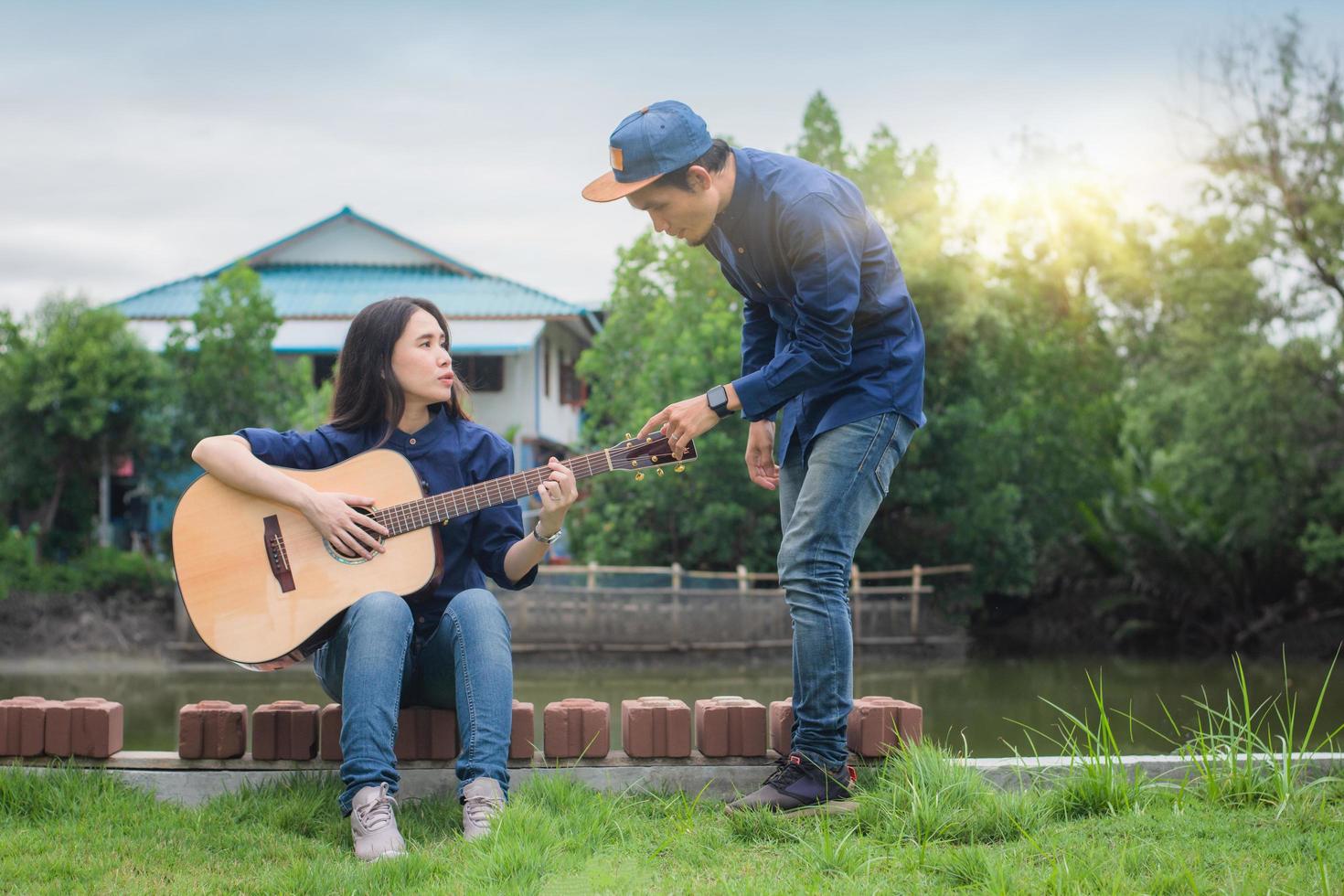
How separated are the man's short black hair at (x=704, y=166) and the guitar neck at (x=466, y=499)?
761 millimetres

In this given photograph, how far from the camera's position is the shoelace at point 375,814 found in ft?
9.89

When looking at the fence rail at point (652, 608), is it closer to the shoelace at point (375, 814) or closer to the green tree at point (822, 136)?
the green tree at point (822, 136)

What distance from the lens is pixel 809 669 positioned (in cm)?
328

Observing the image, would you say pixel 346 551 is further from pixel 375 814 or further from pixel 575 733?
pixel 575 733

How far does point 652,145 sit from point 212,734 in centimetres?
217

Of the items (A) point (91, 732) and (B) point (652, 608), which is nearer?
(A) point (91, 732)

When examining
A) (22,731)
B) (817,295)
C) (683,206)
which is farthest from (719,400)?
(22,731)

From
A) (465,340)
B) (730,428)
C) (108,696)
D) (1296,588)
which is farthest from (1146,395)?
(108,696)

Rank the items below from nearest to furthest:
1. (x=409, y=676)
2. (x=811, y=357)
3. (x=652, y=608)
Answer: (x=811, y=357), (x=409, y=676), (x=652, y=608)

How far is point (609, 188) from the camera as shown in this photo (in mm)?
3256

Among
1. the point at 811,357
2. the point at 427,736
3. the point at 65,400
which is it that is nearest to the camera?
the point at 811,357

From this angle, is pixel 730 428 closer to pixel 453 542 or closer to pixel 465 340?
pixel 465 340

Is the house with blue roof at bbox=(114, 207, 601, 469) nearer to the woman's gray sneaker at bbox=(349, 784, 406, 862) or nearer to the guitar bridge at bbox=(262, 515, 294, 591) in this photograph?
the guitar bridge at bbox=(262, 515, 294, 591)

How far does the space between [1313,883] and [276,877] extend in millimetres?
2188
